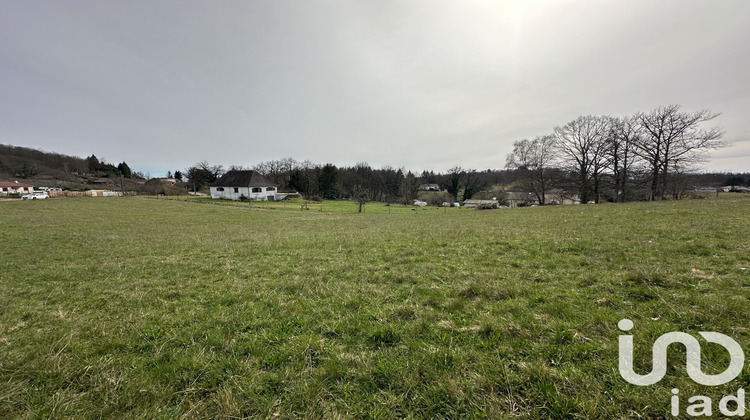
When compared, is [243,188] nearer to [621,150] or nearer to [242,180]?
[242,180]

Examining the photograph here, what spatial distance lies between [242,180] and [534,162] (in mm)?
62848

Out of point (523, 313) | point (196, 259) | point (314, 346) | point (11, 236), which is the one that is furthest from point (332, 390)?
point (11, 236)

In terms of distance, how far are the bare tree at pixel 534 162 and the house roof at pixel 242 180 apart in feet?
183

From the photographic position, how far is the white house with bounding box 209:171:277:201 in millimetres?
60194

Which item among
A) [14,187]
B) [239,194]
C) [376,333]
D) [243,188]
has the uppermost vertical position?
[14,187]

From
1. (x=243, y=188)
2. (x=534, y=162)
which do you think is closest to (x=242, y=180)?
(x=243, y=188)

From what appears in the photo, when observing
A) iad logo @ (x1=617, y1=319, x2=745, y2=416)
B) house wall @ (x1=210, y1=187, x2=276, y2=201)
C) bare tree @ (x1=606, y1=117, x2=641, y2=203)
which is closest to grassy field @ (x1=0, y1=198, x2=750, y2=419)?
iad logo @ (x1=617, y1=319, x2=745, y2=416)

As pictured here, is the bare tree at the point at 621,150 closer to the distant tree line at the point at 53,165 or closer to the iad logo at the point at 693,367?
the iad logo at the point at 693,367

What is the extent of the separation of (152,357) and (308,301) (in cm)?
225

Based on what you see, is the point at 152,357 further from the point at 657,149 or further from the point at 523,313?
the point at 657,149

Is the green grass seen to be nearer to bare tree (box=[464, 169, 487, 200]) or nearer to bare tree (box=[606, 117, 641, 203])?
bare tree (box=[606, 117, 641, 203])

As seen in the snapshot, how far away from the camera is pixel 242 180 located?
62.0 meters

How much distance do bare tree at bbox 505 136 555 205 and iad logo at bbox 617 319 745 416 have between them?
4456 centimetres

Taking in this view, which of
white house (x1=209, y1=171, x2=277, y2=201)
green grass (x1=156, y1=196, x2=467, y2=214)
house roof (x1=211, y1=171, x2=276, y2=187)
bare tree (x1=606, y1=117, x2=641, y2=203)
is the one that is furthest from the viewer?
house roof (x1=211, y1=171, x2=276, y2=187)
